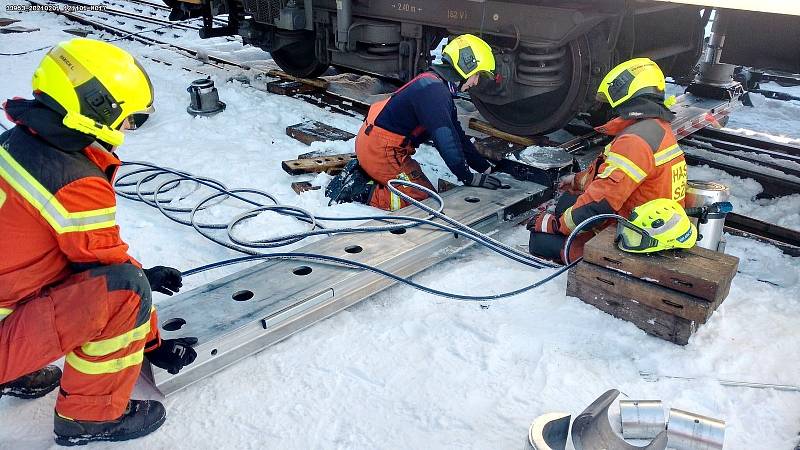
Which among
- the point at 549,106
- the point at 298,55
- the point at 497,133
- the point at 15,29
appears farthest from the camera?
the point at 15,29

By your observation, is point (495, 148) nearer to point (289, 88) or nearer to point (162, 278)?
point (289, 88)

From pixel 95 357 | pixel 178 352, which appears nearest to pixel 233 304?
pixel 178 352

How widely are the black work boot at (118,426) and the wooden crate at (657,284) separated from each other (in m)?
2.35

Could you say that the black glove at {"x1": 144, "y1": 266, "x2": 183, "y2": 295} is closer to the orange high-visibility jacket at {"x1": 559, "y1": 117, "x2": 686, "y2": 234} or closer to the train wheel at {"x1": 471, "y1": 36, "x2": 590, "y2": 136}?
the orange high-visibility jacket at {"x1": 559, "y1": 117, "x2": 686, "y2": 234}

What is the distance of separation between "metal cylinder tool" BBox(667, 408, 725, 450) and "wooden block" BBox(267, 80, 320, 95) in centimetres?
673

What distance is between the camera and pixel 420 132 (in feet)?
16.2

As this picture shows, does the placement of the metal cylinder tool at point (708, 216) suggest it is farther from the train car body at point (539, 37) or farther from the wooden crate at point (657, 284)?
the train car body at point (539, 37)

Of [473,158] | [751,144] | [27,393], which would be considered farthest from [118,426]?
[751,144]

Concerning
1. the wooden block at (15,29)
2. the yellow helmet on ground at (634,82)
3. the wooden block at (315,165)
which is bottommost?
the wooden block at (315,165)

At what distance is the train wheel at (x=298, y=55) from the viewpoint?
8148 millimetres

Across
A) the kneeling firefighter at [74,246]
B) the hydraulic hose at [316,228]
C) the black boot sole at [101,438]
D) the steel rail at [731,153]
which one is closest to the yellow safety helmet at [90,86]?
the kneeling firefighter at [74,246]

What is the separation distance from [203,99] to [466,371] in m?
5.55

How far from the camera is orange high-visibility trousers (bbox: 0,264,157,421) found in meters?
2.30

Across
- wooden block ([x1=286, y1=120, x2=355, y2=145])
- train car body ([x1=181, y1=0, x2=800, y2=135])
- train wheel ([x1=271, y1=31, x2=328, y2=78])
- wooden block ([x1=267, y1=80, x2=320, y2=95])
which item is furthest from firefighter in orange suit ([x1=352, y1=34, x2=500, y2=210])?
train wheel ([x1=271, y1=31, x2=328, y2=78])
